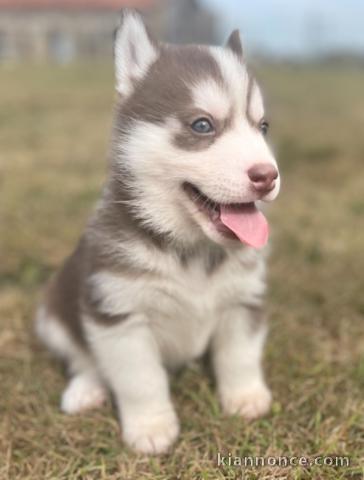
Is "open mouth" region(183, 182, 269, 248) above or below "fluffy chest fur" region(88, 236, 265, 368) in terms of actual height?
above

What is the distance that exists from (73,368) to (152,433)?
0.77 meters

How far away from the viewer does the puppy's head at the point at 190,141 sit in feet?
7.59

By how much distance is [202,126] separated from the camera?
2371 millimetres

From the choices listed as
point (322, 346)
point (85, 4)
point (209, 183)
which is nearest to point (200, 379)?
point (322, 346)

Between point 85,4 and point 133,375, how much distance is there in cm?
3891

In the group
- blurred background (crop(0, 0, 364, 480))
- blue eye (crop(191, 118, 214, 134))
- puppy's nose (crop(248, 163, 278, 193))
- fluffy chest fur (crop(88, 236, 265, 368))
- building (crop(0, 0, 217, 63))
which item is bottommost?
building (crop(0, 0, 217, 63))

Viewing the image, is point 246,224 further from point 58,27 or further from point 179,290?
point 58,27

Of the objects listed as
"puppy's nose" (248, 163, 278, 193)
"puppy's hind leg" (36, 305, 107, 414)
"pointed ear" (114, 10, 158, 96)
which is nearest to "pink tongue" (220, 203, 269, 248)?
"puppy's nose" (248, 163, 278, 193)

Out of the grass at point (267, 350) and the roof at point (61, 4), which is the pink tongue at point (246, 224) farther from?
the roof at point (61, 4)

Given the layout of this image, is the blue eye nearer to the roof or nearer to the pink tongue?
the pink tongue

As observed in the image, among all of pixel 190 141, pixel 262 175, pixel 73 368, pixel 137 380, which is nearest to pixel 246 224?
pixel 262 175

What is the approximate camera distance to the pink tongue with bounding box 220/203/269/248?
2.44 m

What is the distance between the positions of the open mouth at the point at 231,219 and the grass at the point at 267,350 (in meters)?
0.99

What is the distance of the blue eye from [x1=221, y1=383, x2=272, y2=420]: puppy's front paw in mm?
1409
